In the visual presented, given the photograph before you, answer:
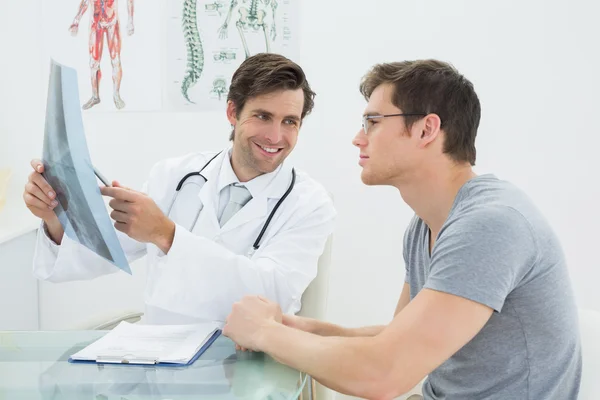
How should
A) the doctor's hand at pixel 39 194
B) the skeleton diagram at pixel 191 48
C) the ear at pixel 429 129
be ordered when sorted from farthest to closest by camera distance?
the skeleton diagram at pixel 191 48, the doctor's hand at pixel 39 194, the ear at pixel 429 129

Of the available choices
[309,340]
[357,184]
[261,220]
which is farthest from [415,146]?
[357,184]

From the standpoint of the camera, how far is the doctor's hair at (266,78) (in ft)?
6.61

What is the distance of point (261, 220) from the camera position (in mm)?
1959

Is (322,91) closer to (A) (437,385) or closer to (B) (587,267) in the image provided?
(B) (587,267)

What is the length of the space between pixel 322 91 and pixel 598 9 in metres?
1.08

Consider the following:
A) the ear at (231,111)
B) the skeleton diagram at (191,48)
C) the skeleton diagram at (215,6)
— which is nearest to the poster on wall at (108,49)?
the skeleton diagram at (191,48)

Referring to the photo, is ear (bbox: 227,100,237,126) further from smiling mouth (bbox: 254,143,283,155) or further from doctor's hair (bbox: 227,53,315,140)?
smiling mouth (bbox: 254,143,283,155)

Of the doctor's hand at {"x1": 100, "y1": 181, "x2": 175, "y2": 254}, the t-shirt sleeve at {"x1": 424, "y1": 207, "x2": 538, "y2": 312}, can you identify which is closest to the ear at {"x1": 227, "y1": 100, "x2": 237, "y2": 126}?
the doctor's hand at {"x1": 100, "y1": 181, "x2": 175, "y2": 254}

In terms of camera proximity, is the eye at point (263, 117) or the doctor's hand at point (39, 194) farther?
the eye at point (263, 117)

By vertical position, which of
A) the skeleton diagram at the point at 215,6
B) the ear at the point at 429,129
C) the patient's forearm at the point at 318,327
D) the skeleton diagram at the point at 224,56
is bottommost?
the patient's forearm at the point at 318,327

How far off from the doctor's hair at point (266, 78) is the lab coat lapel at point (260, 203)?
0.67 ft

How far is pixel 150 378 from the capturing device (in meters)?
1.26

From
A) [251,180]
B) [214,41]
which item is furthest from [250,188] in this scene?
[214,41]

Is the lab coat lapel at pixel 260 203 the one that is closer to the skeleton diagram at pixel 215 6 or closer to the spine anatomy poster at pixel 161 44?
the spine anatomy poster at pixel 161 44
